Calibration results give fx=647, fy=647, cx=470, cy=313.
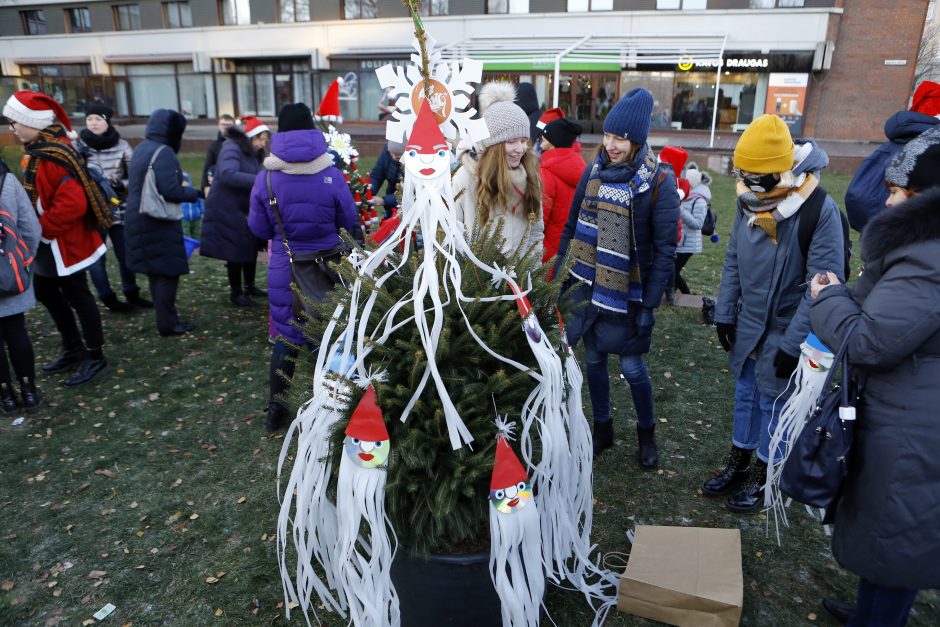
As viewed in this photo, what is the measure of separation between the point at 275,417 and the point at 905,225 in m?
3.48

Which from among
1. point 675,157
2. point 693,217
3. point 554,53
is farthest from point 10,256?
point 554,53

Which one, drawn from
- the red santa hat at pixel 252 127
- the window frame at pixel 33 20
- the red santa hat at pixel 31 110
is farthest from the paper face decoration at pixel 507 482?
the window frame at pixel 33 20

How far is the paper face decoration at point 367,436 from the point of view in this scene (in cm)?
208

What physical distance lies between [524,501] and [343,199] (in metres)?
2.56

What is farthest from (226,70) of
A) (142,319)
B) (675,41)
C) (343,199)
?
(343,199)

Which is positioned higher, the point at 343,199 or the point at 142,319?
the point at 343,199

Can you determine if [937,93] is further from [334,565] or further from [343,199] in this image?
[334,565]

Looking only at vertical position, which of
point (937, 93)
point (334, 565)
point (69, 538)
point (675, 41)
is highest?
point (675, 41)

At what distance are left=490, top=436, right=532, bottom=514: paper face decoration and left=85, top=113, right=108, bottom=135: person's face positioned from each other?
220 inches

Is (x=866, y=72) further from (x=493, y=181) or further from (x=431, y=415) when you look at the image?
(x=431, y=415)

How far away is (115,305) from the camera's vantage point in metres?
6.28

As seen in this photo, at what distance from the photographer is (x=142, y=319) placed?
618 cm

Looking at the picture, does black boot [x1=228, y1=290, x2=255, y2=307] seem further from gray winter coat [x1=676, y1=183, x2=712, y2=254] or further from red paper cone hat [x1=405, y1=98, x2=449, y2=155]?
red paper cone hat [x1=405, y1=98, x2=449, y2=155]

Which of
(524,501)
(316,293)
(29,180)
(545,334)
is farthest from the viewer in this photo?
(29,180)
